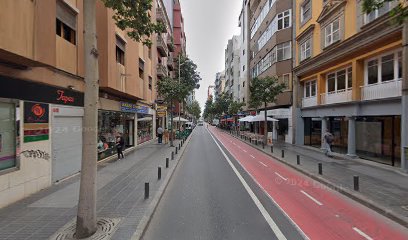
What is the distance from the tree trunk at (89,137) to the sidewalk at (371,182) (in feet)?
23.7

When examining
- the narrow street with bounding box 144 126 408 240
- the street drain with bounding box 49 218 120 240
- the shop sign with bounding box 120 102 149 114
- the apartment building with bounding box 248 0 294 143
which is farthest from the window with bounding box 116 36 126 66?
the apartment building with bounding box 248 0 294 143

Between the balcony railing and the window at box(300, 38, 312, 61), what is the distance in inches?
145

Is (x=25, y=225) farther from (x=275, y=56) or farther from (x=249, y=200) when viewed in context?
(x=275, y=56)

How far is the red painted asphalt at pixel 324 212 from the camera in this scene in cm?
630

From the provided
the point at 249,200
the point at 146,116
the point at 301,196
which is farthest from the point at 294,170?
the point at 146,116

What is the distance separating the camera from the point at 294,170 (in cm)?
1447

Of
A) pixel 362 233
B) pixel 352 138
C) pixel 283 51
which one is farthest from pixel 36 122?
pixel 283 51

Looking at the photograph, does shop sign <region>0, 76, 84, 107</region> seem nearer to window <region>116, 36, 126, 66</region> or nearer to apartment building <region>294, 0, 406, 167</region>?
window <region>116, 36, 126, 66</region>

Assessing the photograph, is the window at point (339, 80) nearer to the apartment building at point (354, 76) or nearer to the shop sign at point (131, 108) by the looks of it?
the apartment building at point (354, 76)

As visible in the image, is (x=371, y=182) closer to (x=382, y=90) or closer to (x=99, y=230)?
(x=382, y=90)

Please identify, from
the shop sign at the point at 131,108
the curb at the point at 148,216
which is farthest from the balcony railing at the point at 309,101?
the curb at the point at 148,216

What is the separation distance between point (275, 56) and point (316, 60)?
900cm

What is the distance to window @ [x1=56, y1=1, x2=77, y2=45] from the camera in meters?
10.9

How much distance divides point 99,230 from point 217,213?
3.01m
